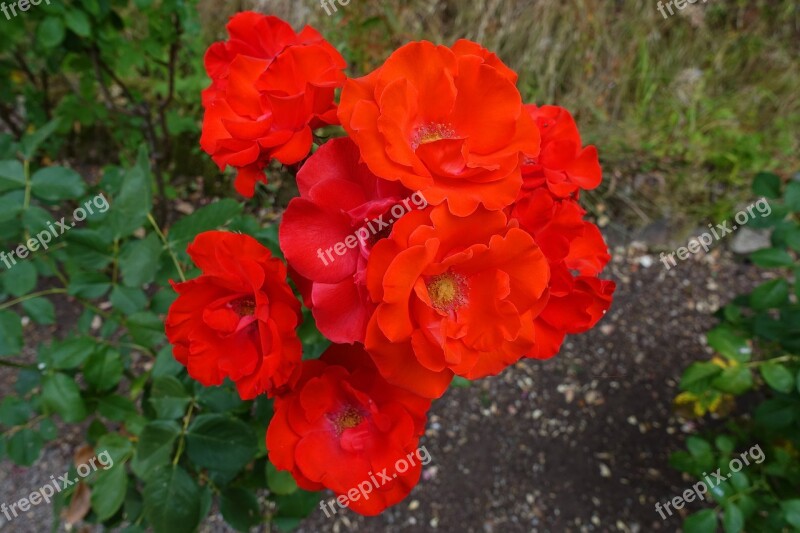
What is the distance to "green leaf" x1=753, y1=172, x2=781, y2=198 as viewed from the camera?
1442mm

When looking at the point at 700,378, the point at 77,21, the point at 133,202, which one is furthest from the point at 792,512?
the point at 77,21

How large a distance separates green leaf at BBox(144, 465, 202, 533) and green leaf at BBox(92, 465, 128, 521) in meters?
0.16

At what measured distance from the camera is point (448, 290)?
2.12 ft

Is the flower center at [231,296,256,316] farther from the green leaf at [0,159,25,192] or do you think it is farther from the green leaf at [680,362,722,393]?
the green leaf at [680,362,722,393]

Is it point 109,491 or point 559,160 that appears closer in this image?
point 559,160

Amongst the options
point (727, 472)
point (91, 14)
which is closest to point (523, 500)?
point (727, 472)

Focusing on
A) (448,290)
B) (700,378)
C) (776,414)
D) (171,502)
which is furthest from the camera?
(700,378)

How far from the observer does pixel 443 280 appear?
2.13 ft

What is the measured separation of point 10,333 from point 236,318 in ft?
2.51

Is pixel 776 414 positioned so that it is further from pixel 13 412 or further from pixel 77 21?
pixel 77 21

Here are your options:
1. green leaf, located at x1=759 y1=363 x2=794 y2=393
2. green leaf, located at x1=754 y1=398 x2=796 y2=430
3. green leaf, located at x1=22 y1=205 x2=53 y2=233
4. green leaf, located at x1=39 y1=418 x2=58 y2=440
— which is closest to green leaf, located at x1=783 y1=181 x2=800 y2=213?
green leaf, located at x1=759 y1=363 x2=794 y2=393

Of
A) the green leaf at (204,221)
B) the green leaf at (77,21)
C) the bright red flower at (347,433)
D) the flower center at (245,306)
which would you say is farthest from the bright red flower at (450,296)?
the green leaf at (77,21)

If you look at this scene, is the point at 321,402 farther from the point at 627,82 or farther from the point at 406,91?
the point at 627,82

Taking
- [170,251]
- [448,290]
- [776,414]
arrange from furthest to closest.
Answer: [776,414]
[170,251]
[448,290]
